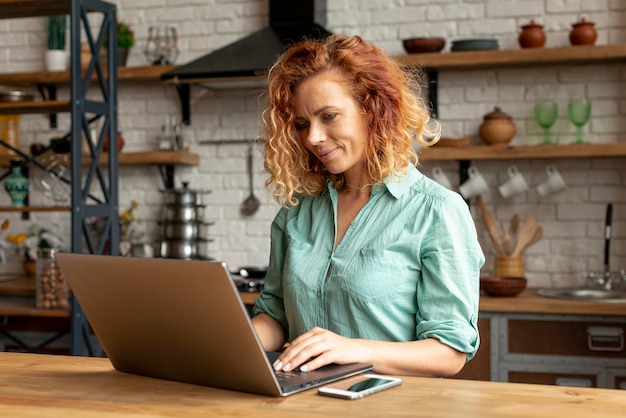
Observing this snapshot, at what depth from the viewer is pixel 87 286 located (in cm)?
161

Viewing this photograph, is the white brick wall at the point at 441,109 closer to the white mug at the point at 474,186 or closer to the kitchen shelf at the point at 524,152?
the white mug at the point at 474,186

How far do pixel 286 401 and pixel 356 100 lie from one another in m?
0.83

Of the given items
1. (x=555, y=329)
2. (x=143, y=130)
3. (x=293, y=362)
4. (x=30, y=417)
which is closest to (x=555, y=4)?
(x=555, y=329)

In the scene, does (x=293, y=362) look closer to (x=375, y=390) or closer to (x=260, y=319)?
(x=375, y=390)

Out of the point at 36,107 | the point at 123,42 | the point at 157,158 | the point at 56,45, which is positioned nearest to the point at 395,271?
the point at 36,107

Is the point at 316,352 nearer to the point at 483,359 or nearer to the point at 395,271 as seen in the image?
the point at 395,271

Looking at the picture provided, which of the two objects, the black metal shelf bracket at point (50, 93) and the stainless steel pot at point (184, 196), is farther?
the black metal shelf bracket at point (50, 93)

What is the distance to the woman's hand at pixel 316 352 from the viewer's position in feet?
5.19

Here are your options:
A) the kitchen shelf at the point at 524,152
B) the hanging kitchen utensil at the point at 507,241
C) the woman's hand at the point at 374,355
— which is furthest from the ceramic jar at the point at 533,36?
the woman's hand at the point at 374,355

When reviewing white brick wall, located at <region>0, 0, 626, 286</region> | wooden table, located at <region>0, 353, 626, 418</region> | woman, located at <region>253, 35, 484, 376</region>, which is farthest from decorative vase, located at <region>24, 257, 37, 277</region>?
wooden table, located at <region>0, 353, 626, 418</region>

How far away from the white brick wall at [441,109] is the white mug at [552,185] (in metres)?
0.10

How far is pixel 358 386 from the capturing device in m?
1.49

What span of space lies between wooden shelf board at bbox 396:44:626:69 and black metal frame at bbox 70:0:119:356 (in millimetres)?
1405

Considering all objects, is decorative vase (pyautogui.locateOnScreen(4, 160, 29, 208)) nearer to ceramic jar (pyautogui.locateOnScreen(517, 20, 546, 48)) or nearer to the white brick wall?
the white brick wall
